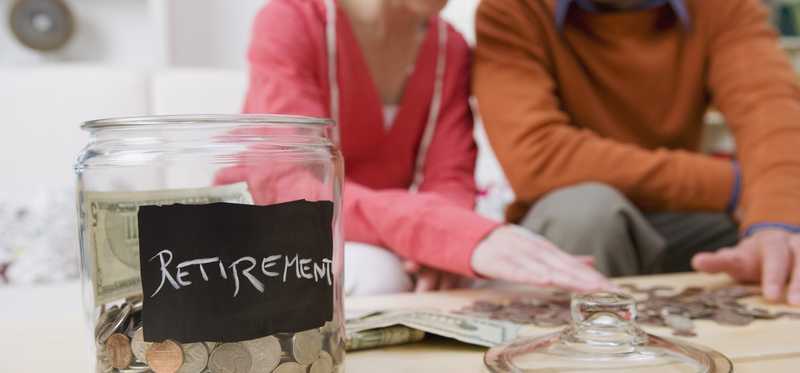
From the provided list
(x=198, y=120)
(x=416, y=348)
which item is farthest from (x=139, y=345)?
(x=416, y=348)

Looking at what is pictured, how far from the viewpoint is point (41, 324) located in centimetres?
73

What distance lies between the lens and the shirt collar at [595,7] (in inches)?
52.1

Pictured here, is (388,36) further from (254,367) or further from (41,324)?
(254,367)

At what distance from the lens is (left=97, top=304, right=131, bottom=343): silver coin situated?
430mm

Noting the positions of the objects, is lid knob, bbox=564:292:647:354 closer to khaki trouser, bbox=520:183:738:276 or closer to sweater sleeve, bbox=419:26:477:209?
khaki trouser, bbox=520:183:738:276

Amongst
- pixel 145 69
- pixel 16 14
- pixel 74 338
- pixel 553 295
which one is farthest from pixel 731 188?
pixel 16 14

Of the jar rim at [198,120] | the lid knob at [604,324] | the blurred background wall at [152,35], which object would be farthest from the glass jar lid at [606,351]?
the blurred background wall at [152,35]

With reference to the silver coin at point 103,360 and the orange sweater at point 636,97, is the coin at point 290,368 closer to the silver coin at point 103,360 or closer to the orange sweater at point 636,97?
the silver coin at point 103,360

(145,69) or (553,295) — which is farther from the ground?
(145,69)

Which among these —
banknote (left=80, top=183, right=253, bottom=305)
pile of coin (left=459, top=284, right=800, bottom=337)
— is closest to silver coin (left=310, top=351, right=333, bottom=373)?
banknote (left=80, top=183, right=253, bottom=305)

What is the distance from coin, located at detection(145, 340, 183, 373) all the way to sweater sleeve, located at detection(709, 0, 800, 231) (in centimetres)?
87

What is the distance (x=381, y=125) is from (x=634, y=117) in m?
0.53

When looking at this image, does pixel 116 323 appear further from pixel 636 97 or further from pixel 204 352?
pixel 636 97

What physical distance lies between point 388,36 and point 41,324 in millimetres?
794
